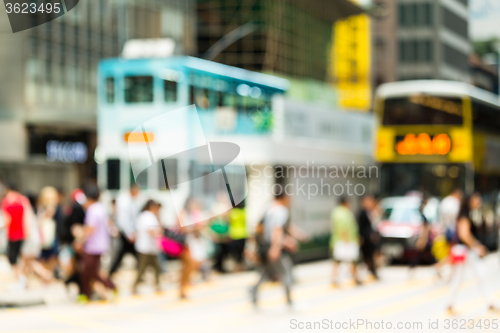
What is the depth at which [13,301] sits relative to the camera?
1058 centimetres

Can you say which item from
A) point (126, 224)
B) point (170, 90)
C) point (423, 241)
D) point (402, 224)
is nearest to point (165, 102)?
point (170, 90)

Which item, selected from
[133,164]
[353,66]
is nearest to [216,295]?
[133,164]

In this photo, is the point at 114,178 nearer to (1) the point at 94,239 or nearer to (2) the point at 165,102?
(2) the point at 165,102

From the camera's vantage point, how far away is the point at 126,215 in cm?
1281

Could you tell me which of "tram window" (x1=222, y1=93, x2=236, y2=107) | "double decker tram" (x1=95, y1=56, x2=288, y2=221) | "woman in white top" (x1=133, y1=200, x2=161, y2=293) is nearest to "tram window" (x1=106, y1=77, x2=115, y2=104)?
"double decker tram" (x1=95, y1=56, x2=288, y2=221)

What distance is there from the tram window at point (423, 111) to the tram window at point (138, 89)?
19.0 feet

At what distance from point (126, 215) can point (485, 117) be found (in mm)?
10994

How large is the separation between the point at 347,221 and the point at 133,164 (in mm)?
11093

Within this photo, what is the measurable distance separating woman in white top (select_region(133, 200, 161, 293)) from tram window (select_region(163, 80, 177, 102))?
5.36m

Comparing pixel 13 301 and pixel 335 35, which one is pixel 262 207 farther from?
pixel 335 35

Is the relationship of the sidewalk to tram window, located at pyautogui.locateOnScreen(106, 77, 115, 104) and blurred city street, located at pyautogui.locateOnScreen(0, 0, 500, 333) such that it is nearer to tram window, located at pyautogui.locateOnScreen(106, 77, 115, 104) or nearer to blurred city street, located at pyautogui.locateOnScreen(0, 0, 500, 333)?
blurred city street, located at pyautogui.locateOnScreen(0, 0, 500, 333)

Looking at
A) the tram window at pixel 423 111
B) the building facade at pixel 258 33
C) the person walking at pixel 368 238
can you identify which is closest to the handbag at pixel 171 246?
the person walking at pixel 368 238

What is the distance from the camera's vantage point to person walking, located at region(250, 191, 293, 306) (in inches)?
394
